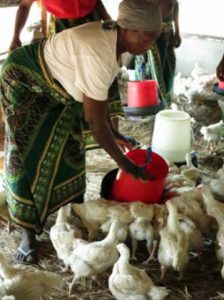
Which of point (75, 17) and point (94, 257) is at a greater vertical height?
point (75, 17)

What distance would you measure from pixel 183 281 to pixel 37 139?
0.95 meters

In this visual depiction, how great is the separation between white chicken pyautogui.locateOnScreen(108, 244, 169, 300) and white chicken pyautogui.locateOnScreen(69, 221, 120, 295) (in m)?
0.08

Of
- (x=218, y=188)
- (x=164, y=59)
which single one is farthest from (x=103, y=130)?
(x=164, y=59)

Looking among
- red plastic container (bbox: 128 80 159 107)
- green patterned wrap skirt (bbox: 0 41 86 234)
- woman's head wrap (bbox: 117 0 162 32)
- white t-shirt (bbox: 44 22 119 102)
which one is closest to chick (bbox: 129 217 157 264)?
green patterned wrap skirt (bbox: 0 41 86 234)

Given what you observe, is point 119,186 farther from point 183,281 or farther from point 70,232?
point 183,281

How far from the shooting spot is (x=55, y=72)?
2.18 meters

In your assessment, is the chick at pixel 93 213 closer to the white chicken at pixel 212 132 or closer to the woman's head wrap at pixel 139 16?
the woman's head wrap at pixel 139 16

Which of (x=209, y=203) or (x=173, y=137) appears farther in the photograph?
(x=173, y=137)

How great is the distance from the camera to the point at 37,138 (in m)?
2.34

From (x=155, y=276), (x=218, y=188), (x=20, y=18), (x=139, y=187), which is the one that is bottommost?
(x=155, y=276)

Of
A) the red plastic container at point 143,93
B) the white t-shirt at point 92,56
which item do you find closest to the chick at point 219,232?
the white t-shirt at point 92,56

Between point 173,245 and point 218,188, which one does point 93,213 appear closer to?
point 173,245

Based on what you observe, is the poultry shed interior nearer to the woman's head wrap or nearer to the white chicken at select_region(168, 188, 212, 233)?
the white chicken at select_region(168, 188, 212, 233)

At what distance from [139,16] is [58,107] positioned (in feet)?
2.05
